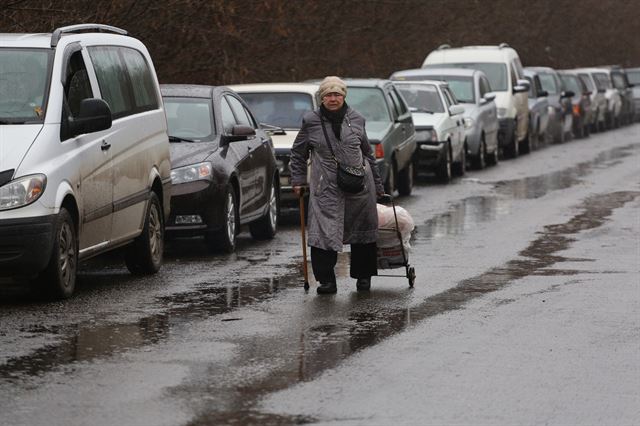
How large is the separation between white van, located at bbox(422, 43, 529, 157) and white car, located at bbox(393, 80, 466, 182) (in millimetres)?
5372

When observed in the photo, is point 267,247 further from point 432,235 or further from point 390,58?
point 390,58

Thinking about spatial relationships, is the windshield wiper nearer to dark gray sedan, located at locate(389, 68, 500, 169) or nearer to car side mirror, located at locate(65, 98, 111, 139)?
car side mirror, located at locate(65, 98, 111, 139)

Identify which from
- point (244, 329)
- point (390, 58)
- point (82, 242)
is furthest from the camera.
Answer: point (390, 58)

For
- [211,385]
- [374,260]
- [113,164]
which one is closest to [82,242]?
[113,164]

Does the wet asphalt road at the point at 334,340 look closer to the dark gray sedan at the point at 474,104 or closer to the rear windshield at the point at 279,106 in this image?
the rear windshield at the point at 279,106

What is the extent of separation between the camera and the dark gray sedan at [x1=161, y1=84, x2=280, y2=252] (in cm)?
1574

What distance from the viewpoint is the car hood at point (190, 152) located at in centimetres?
1588

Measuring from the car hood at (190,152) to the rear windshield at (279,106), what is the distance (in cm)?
439

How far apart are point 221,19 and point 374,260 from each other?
48.7 ft

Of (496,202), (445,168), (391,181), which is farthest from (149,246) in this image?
(445,168)

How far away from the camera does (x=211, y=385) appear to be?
8.45 meters

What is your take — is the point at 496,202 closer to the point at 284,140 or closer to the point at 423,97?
the point at 284,140

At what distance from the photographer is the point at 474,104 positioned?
30.8 metres

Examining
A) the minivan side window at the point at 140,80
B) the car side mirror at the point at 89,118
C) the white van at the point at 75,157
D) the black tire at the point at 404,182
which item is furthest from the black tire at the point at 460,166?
the car side mirror at the point at 89,118
